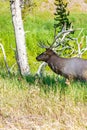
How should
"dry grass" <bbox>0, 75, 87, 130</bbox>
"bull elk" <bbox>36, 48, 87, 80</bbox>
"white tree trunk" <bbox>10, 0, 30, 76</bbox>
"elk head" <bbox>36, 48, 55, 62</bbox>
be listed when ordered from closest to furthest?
"dry grass" <bbox>0, 75, 87, 130</bbox> < "bull elk" <bbox>36, 48, 87, 80</bbox> < "elk head" <bbox>36, 48, 55, 62</bbox> < "white tree trunk" <bbox>10, 0, 30, 76</bbox>

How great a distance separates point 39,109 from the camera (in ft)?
24.1

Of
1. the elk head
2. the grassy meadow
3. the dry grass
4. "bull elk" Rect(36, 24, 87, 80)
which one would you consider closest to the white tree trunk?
the elk head

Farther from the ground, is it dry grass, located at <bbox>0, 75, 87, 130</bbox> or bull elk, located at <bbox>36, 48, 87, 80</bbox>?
dry grass, located at <bbox>0, 75, 87, 130</bbox>

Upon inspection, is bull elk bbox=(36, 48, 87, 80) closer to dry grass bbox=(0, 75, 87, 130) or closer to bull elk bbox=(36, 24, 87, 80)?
bull elk bbox=(36, 24, 87, 80)

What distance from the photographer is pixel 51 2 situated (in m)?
56.2

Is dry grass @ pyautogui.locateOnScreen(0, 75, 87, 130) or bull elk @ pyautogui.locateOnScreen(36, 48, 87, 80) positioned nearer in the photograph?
dry grass @ pyautogui.locateOnScreen(0, 75, 87, 130)

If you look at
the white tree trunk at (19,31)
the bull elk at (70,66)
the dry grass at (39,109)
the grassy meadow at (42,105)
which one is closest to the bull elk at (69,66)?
the bull elk at (70,66)

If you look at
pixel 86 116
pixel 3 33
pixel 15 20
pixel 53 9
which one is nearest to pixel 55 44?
pixel 15 20

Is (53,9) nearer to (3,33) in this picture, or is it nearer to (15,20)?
(3,33)

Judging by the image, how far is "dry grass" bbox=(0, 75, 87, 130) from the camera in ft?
21.9

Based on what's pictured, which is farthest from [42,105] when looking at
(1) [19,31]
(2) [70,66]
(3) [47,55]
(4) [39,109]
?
(1) [19,31]

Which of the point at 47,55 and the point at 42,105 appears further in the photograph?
the point at 47,55

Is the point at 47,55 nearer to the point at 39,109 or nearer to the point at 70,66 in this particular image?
the point at 70,66

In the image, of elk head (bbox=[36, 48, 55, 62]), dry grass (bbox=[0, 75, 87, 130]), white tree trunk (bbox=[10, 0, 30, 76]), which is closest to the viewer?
dry grass (bbox=[0, 75, 87, 130])
